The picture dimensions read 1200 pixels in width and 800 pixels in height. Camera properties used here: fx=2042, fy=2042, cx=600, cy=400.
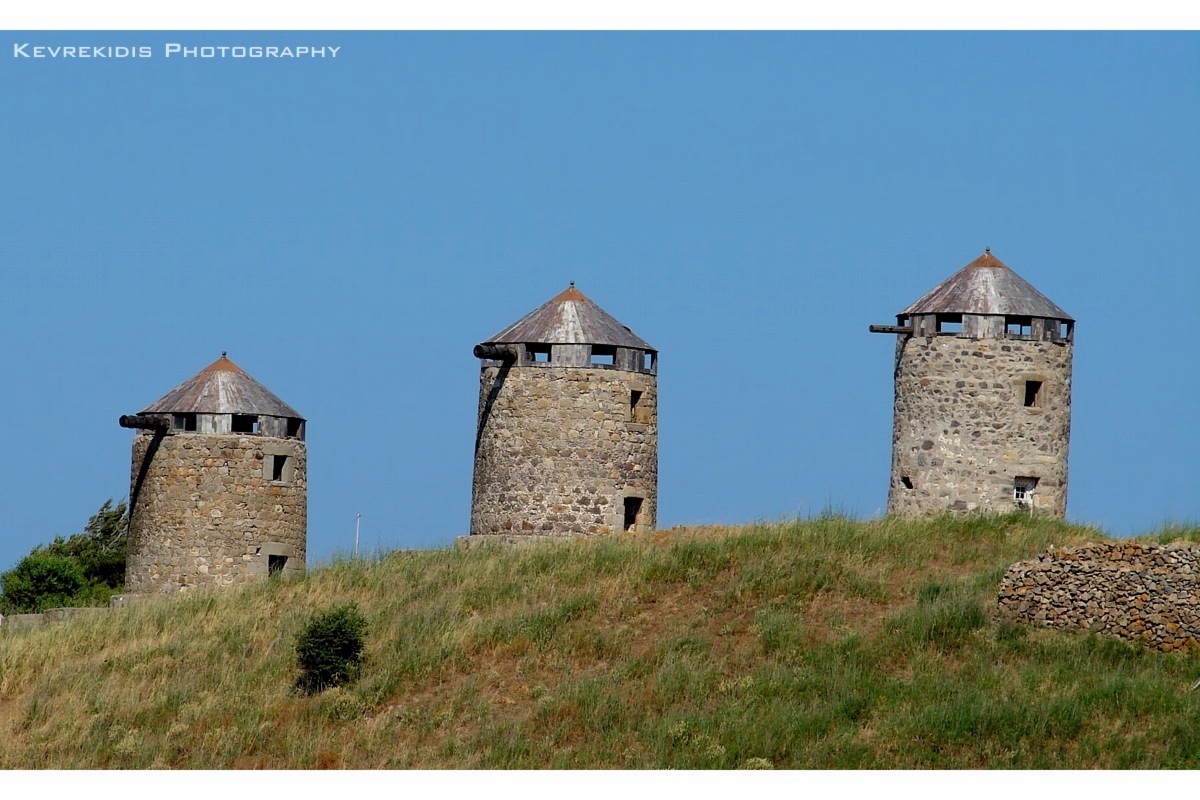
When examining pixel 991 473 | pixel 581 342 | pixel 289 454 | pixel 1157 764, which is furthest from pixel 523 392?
pixel 1157 764

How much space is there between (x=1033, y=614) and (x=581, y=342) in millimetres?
10761

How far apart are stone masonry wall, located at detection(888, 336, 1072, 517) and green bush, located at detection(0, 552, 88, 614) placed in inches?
658

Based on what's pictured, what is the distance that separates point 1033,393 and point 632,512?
7.06 m

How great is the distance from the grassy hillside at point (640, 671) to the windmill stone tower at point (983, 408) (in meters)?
1.72

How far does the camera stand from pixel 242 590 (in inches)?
1253

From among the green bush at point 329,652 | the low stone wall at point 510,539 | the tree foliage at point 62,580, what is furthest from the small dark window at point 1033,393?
the tree foliage at point 62,580

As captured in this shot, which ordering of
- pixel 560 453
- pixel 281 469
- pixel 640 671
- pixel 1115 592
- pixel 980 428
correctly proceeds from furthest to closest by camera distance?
1. pixel 281 469
2. pixel 560 453
3. pixel 980 428
4. pixel 640 671
5. pixel 1115 592

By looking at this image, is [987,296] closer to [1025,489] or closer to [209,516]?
[1025,489]

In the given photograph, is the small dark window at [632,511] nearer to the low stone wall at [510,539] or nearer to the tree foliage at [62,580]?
the low stone wall at [510,539]

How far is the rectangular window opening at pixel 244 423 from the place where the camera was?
119 ft

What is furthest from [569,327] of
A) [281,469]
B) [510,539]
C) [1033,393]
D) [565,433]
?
[1033,393]

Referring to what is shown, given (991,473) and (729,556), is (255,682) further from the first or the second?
(991,473)

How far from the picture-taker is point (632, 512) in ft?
115

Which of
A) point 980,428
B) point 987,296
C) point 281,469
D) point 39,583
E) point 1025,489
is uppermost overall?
point 987,296
